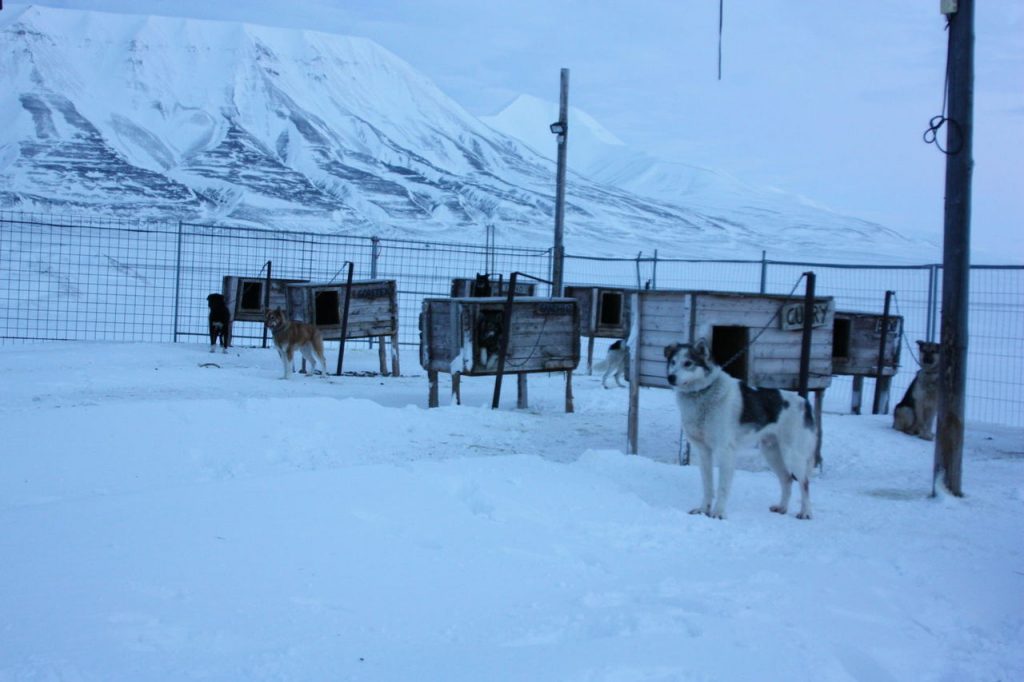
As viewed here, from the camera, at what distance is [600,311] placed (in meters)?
16.1

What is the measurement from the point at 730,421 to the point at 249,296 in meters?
13.6

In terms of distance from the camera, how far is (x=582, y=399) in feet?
38.6

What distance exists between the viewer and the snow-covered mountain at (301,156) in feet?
202

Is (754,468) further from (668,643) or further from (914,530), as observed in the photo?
(668,643)

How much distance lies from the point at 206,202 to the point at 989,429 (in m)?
58.0

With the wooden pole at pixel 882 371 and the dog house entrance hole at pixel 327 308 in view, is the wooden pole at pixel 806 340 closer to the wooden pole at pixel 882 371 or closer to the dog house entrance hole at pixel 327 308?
the wooden pole at pixel 882 371

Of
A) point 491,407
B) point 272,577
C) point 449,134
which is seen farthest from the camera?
point 449,134

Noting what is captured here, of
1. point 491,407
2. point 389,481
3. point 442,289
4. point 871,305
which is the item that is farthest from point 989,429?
point 442,289

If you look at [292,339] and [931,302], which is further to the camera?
[292,339]

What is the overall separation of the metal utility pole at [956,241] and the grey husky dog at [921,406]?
266cm

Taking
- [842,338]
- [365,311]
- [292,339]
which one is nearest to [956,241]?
[842,338]

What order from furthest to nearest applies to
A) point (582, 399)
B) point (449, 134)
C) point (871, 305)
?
1. point (449, 134)
2. point (871, 305)
3. point (582, 399)

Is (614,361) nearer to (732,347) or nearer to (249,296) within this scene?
(732,347)

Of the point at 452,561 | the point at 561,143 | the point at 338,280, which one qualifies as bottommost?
the point at 452,561
